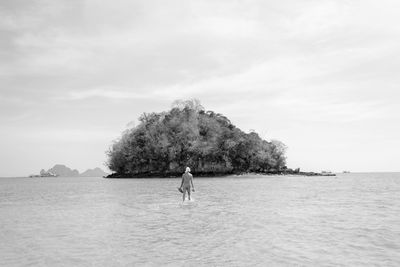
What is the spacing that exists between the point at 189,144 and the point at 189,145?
333 millimetres

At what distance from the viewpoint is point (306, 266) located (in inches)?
443

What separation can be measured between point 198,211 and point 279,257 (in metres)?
13.6

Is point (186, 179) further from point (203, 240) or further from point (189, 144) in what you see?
point (189, 144)

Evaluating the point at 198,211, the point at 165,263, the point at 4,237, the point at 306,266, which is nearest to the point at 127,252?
the point at 165,263

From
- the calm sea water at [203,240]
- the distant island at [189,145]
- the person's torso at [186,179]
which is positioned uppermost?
the distant island at [189,145]

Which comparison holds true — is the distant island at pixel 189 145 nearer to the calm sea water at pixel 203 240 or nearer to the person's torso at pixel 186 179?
the person's torso at pixel 186 179

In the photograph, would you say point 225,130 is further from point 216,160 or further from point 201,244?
point 201,244

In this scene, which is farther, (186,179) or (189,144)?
(189,144)

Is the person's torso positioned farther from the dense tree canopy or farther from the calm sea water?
the dense tree canopy

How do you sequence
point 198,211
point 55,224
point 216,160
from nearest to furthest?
point 55,224
point 198,211
point 216,160

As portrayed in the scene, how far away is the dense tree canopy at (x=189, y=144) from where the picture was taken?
120 metres

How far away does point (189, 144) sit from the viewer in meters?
120

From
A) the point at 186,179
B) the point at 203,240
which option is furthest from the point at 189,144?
the point at 203,240

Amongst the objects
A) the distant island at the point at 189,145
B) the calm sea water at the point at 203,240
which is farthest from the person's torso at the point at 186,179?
the distant island at the point at 189,145
